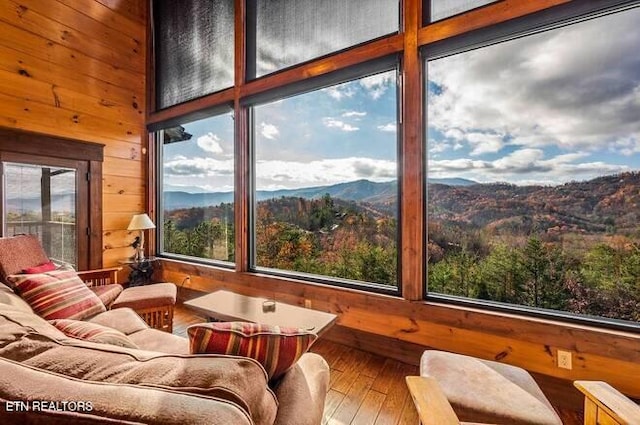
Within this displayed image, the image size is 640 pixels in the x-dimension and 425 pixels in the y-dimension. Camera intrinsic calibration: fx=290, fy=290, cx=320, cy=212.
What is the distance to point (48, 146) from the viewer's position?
336cm

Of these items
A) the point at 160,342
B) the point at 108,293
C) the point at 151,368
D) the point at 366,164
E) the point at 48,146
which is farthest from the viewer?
the point at 48,146

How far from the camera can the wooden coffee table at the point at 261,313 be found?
1.89 metres

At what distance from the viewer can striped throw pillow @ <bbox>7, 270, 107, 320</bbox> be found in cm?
198

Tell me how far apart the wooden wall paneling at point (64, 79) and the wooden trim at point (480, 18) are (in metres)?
3.97

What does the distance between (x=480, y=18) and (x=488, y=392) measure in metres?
2.45

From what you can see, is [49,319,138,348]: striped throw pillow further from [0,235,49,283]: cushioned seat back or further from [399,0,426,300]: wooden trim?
[399,0,426,300]: wooden trim

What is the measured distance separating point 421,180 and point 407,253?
610 millimetres

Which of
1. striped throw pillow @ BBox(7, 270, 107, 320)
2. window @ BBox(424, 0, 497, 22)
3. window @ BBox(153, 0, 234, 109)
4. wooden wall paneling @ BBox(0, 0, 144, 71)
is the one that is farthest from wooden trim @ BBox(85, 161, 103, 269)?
window @ BBox(424, 0, 497, 22)

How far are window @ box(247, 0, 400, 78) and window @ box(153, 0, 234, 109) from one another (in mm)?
412

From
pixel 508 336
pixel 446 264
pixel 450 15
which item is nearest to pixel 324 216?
pixel 446 264

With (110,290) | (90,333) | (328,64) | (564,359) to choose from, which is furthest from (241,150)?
(564,359)

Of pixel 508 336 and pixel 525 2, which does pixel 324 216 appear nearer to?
pixel 508 336

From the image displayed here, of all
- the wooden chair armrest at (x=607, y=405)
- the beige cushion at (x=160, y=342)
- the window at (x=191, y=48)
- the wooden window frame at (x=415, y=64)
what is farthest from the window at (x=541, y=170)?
the window at (x=191, y=48)

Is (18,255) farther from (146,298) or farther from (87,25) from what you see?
(87,25)
